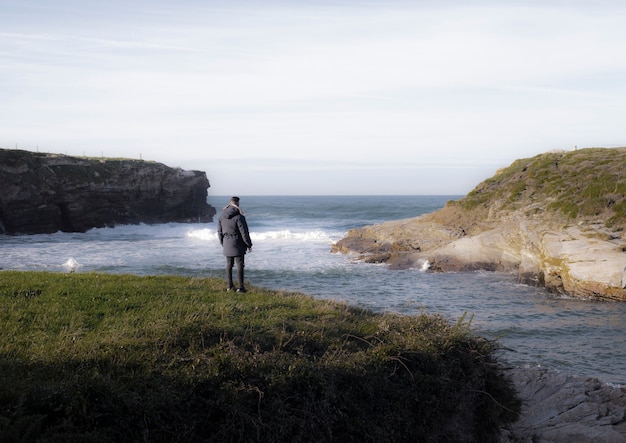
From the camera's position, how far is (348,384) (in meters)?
7.14

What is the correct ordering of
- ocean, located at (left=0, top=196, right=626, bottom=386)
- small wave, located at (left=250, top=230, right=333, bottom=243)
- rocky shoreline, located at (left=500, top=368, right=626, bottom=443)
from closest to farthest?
rocky shoreline, located at (left=500, top=368, right=626, bottom=443) → ocean, located at (left=0, top=196, right=626, bottom=386) → small wave, located at (left=250, top=230, right=333, bottom=243)

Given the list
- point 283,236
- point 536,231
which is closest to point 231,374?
point 536,231

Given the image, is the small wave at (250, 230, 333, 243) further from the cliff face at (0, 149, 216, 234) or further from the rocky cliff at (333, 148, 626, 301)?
the cliff face at (0, 149, 216, 234)

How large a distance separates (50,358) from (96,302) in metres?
3.23

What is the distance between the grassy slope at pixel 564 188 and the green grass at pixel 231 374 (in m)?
19.8

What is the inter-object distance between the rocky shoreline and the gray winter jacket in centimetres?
628

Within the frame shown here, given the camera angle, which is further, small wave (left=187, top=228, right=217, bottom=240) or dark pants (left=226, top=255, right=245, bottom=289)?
small wave (left=187, top=228, right=217, bottom=240)

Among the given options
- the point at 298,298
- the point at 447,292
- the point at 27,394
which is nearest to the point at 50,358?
the point at 27,394

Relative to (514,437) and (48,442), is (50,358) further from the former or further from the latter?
(514,437)

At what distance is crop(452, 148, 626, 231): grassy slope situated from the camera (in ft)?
86.9

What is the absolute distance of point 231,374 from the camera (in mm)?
6664

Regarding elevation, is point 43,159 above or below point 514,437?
above

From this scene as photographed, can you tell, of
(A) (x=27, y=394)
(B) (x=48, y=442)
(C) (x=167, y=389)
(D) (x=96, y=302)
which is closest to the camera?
(B) (x=48, y=442)

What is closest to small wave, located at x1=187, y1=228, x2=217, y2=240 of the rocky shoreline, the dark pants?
the dark pants
